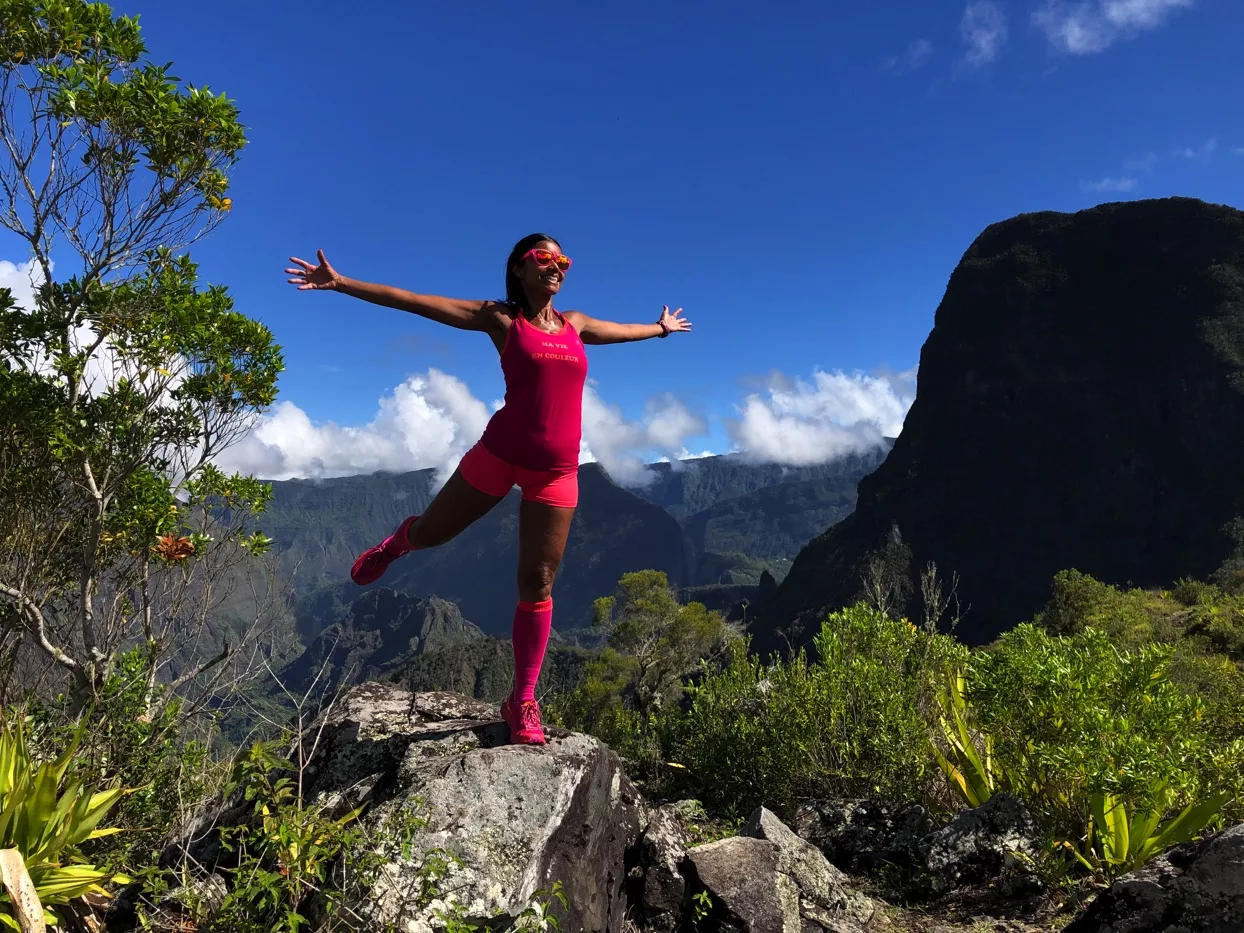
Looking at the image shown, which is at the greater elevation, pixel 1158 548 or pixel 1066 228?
pixel 1066 228

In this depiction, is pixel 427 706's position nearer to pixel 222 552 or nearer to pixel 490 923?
pixel 490 923

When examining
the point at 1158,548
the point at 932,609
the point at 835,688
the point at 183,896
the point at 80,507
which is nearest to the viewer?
the point at 183,896

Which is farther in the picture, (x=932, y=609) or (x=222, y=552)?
(x=932, y=609)

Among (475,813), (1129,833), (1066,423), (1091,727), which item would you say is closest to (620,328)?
(475,813)

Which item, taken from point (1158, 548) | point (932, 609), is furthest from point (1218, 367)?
point (932, 609)

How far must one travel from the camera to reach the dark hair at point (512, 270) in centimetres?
430

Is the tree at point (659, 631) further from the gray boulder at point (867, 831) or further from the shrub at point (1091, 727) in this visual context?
the shrub at point (1091, 727)

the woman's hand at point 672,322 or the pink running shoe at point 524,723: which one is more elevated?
the woman's hand at point 672,322

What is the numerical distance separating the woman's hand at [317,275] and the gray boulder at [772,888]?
416 centimetres

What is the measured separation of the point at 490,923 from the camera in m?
2.88

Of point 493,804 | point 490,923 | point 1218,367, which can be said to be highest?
point 1218,367

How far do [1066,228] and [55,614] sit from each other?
168 metres

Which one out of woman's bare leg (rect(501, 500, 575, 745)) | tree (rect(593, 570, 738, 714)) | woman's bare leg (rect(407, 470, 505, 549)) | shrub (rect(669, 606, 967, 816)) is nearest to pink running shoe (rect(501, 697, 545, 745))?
woman's bare leg (rect(501, 500, 575, 745))

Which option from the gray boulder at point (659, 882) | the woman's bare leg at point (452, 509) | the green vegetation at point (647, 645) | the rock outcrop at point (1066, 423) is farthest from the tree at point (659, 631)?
the rock outcrop at point (1066, 423)
